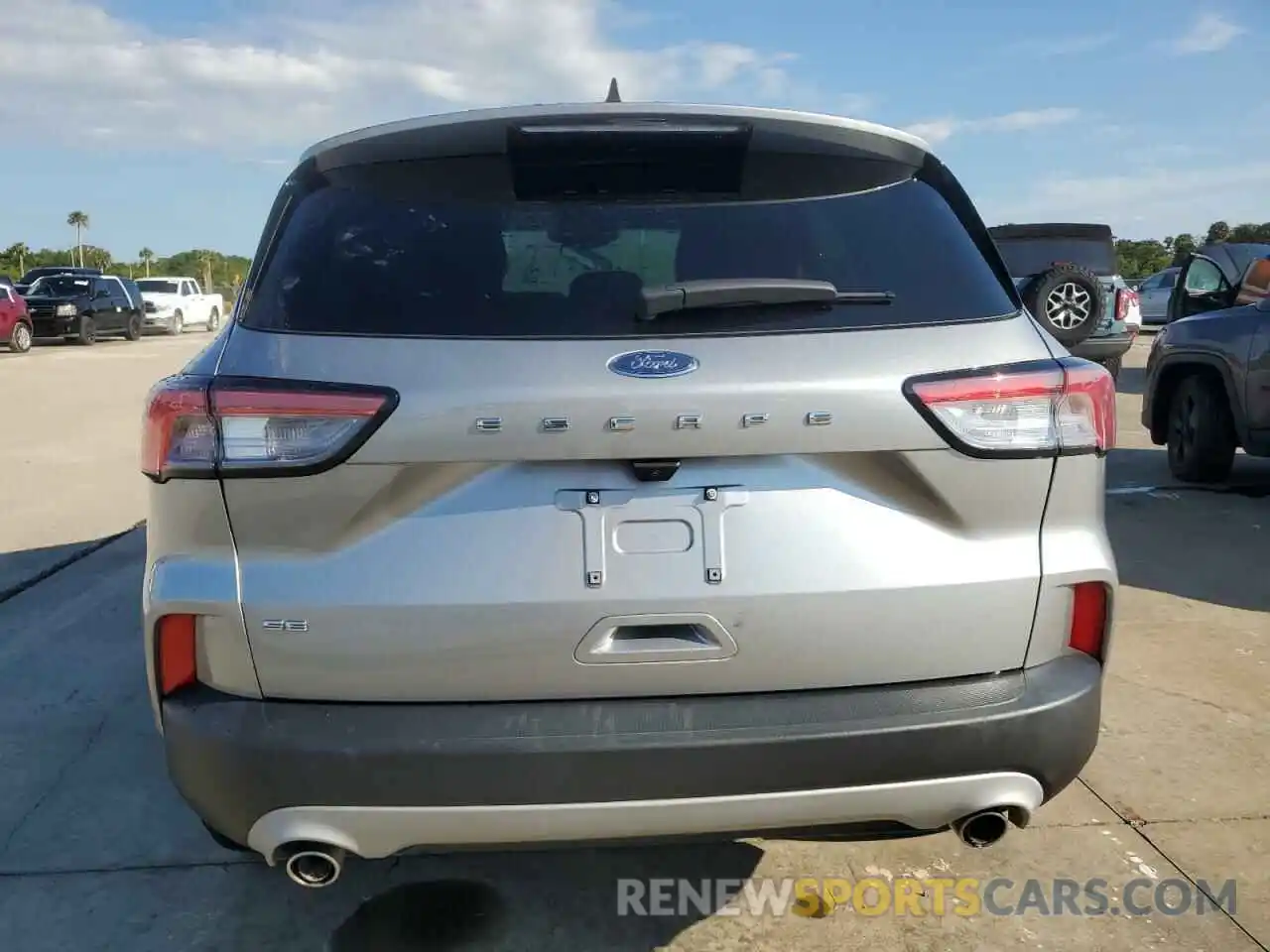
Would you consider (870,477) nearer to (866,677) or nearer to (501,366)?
(866,677)

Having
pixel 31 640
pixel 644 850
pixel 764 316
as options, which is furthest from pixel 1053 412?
pixel 31 640

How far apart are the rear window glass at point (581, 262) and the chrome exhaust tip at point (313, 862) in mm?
977

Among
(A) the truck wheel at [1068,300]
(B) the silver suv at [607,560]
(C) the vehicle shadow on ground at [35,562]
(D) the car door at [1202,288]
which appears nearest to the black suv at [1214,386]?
(D) the car door at [1202,288]

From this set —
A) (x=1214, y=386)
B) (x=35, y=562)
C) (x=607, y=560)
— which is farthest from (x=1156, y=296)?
(x=607, y=560)

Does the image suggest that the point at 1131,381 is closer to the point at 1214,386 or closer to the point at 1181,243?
the point at 1214,386

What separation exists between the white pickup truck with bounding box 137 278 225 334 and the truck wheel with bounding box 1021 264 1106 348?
3433cm

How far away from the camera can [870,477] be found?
207 centimetres

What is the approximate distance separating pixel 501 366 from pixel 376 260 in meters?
0.40

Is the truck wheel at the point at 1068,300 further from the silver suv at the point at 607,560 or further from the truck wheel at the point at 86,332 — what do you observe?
the truck wheel at the point at 86,332

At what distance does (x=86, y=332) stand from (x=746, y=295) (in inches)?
1173

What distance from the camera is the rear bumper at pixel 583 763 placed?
2.00 meters

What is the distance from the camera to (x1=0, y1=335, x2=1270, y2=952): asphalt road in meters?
2.65

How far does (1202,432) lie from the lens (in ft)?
25.5

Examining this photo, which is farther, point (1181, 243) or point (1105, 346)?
point (1181, 243)
